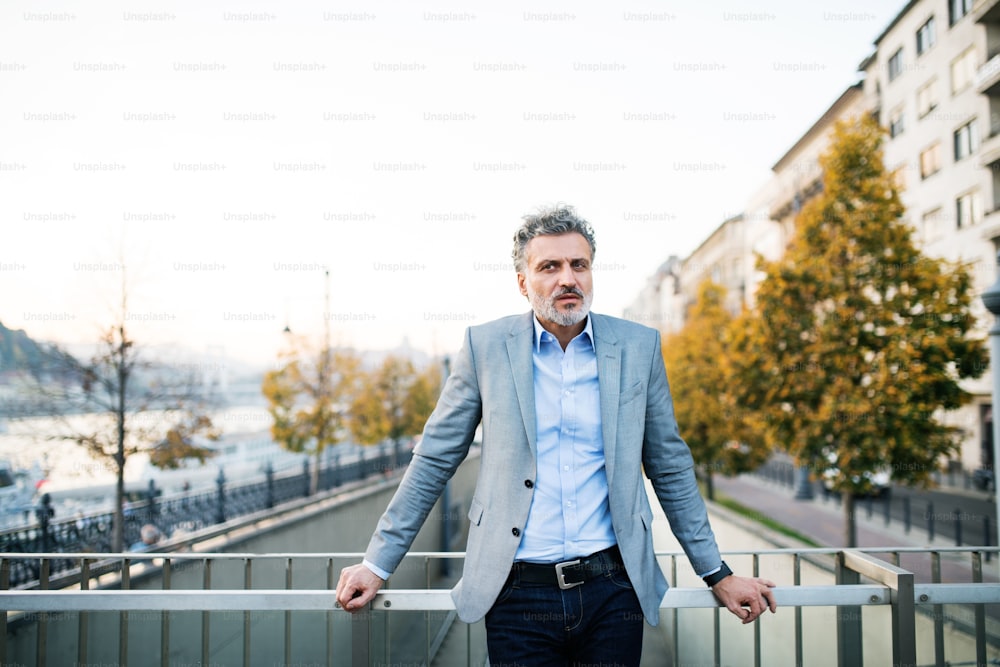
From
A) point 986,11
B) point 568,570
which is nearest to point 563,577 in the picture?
point 568,570

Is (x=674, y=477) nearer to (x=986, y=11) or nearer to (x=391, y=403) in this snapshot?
(x=391, y=403)

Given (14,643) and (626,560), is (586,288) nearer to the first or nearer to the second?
(626,560)

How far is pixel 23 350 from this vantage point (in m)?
9.49

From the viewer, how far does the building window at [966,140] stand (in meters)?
21.9

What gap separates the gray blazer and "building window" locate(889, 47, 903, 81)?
2971 cm

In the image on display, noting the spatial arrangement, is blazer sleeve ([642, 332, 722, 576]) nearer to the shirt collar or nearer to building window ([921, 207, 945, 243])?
the shirt collar

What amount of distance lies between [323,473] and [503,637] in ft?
56.0

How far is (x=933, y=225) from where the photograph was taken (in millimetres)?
23891

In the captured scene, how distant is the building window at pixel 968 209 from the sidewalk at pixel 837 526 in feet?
34.4

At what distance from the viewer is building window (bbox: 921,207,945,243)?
77.0ft

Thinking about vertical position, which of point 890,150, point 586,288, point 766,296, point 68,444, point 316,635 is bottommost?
point 316,635

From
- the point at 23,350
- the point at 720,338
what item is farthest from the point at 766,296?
the point at 23,350

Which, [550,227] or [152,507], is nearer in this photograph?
[550,227]

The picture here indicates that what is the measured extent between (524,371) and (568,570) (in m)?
0.63
